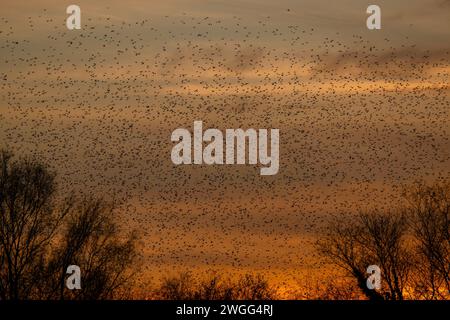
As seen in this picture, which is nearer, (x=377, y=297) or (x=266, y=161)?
(x=266, y=161)

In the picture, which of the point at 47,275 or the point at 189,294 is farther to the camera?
the point at 189,294

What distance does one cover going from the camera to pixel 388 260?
66625 millimetres

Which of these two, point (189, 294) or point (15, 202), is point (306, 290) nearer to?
point (189, 294)

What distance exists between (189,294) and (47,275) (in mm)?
18510
